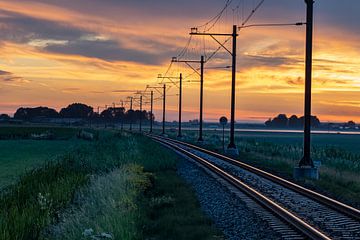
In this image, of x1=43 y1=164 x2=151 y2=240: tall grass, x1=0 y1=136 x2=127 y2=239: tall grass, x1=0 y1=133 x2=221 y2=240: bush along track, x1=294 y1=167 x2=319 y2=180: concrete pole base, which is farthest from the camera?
x1=294 y1=167 x2=319 y2=180: concrete pole base

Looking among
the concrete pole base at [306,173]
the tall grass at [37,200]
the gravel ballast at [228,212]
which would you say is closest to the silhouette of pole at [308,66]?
the concrete pole base at [306,173]

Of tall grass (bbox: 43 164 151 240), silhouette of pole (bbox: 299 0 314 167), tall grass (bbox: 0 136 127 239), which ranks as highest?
silhouette of pole (bbox: 299 0 314 167)

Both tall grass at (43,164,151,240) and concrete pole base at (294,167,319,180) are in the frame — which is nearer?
tall grass at (43,164,151,240)

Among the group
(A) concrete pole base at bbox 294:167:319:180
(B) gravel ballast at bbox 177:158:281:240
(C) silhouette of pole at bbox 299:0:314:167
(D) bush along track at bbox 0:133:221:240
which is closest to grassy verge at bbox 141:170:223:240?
(D) bush along track at bbox 0:133:221:240

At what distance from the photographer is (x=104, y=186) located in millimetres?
17984

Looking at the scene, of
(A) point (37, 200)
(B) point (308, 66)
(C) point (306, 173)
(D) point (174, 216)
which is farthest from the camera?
(B) point (308, 66)

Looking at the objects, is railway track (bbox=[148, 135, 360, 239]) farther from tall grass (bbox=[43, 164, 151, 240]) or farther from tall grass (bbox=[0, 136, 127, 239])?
tall grass (bbox=[0, 136, 127, 239])

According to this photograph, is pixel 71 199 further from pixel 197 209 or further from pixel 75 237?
pixel 75 237

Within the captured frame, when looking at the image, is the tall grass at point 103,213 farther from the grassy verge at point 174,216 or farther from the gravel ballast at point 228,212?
the gravel ballast at point 228,212

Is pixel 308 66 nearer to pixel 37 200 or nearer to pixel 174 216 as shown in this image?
pixel 174 216

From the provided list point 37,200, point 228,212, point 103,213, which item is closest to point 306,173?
point 228,212

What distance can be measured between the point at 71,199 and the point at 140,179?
391 cm

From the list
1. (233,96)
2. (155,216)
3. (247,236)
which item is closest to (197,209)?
(155,216)

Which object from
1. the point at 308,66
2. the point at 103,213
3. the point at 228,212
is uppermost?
the point at 308,66
